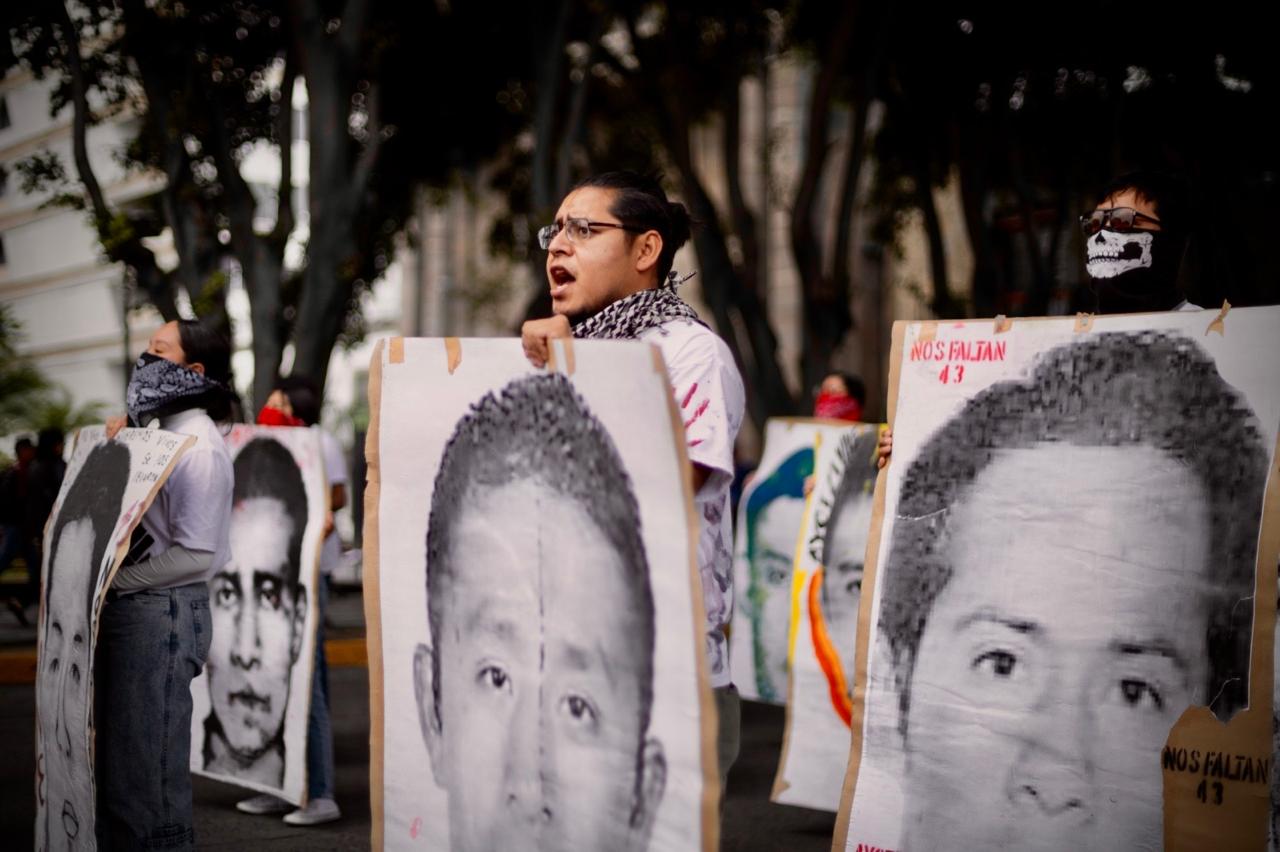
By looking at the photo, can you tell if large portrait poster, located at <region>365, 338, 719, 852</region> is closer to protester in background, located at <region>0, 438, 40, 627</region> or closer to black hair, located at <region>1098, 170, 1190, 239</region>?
black hair, located at <region>1098, 170, 1190, 239</region>

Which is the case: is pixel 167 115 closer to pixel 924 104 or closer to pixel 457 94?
pixel 457 94

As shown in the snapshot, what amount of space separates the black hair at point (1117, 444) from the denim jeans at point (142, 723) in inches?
72.6

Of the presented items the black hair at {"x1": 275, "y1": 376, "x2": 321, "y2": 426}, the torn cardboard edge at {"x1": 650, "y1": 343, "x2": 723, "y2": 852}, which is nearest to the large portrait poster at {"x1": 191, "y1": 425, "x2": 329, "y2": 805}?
the black hair at {"x1": 275, "y1": 376, "x2": 321, "y2": 426}

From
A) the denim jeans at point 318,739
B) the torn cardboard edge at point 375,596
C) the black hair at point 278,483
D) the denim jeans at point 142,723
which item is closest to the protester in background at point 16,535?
the black hair at point 278,483

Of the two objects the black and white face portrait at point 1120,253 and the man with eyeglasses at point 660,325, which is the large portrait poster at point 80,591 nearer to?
the man with eyeglasses at point 660,325

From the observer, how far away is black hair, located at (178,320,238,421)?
433 centimetres

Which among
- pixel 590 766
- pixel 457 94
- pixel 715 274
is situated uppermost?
pixel 457 94

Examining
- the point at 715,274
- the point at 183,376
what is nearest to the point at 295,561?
the point at 183,376

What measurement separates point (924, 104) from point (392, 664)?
39.5ft

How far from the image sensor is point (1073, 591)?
128 inches

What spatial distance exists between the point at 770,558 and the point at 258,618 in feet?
8.24

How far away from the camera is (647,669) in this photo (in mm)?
2604

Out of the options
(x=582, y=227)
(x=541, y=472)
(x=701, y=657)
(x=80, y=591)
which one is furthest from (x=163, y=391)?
(x=701, y=657)

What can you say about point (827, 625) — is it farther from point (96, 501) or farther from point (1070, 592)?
point (96, 501)
